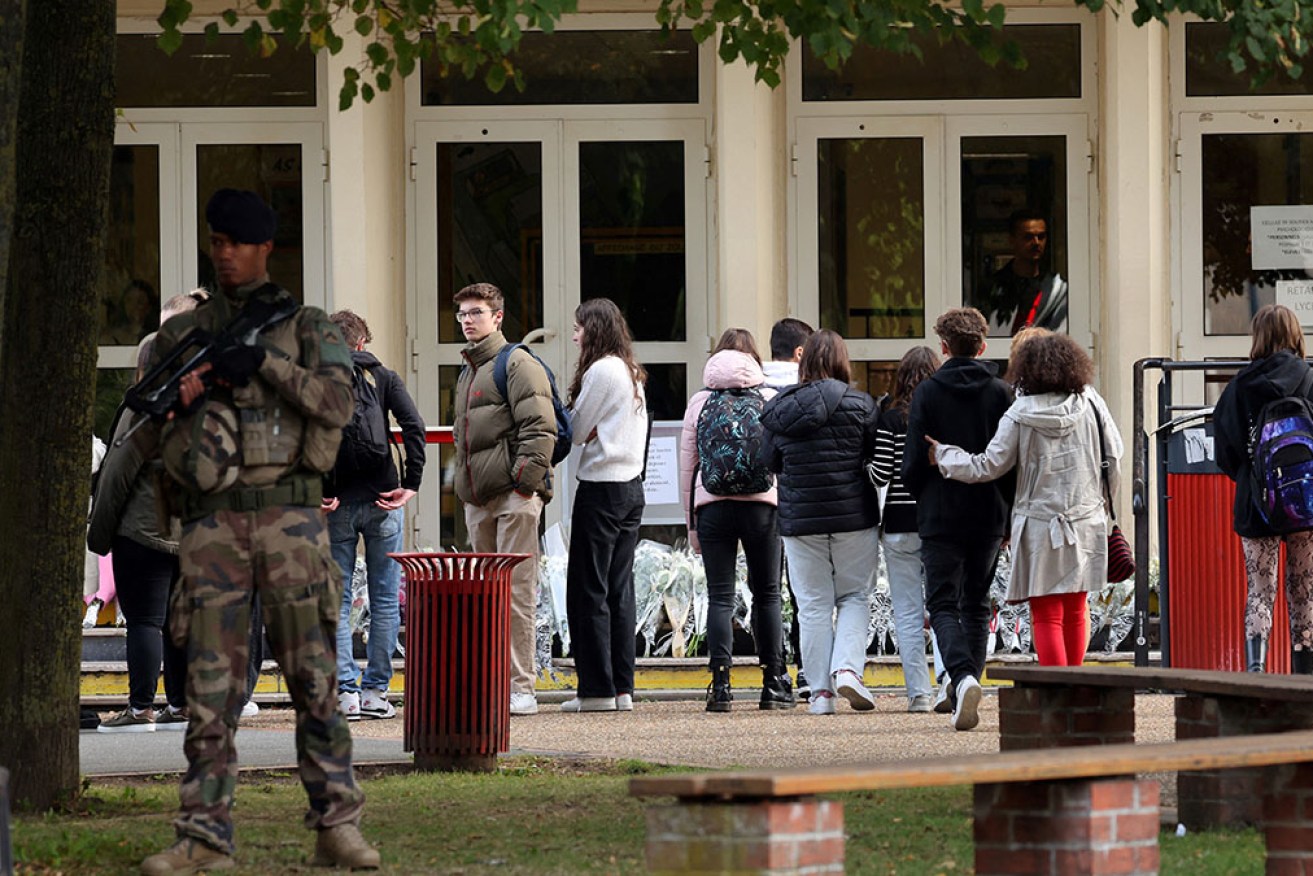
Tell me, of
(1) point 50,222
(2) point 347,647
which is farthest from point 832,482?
(1) point 50,222

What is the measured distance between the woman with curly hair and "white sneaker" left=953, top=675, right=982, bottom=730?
0.35 m

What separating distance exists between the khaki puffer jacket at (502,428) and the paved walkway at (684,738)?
1232 millimetres

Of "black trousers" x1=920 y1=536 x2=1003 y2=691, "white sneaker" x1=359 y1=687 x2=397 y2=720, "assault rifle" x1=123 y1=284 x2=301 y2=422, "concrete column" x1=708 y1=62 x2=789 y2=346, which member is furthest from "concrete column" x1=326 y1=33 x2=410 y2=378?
"assault rifle" x1=123 y1=284 x2=301 y2=422

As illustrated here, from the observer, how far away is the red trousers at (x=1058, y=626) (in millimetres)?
11383

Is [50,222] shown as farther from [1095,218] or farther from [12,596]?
[1095,218]

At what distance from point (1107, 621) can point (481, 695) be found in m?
5.77

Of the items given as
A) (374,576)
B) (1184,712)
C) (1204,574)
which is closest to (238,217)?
(1184,712)

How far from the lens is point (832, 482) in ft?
40.5

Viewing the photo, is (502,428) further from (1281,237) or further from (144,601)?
(1281,237)

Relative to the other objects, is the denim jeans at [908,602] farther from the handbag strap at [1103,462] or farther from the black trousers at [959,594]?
the handbag strap at [1103,462]

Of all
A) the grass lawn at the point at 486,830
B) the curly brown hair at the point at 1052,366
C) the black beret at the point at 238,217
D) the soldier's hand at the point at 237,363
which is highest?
the black beret at the point at 238,217

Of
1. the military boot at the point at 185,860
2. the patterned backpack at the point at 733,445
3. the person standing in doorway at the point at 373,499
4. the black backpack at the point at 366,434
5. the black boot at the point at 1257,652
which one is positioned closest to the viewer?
the military boot at the point at 185,860

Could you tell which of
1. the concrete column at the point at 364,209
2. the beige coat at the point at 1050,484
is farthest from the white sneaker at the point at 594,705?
the concrete column at the point at 364,209

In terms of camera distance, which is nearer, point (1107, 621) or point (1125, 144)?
point (1107, 621)
